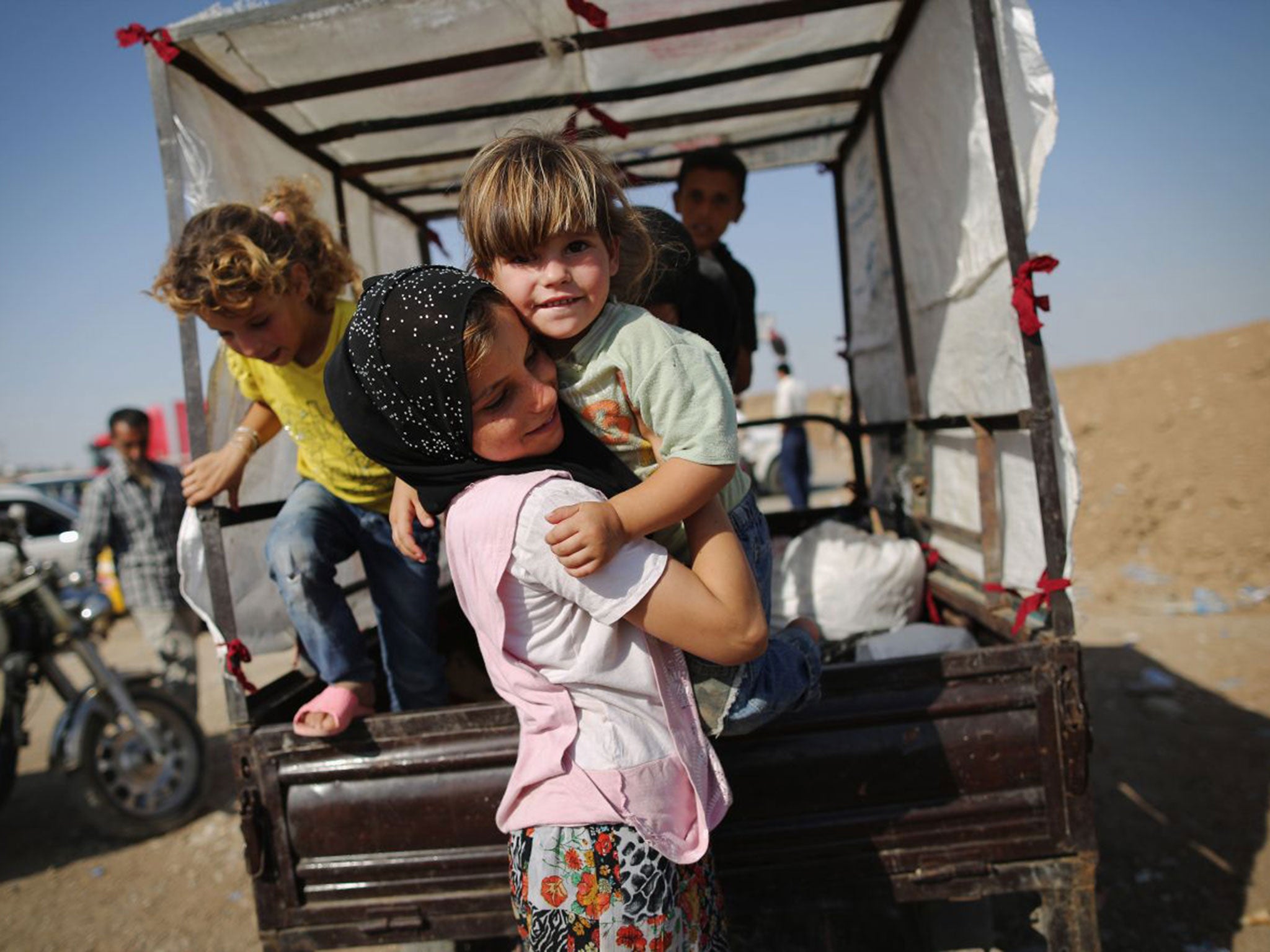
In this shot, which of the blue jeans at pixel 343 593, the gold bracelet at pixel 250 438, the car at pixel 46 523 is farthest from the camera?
the car at pixel 46 523

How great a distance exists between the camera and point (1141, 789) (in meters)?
3.61

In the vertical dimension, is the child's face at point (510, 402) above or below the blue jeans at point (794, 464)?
above

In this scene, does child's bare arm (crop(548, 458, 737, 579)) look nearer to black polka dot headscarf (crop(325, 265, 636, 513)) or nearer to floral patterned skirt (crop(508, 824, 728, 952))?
black polka dot headscarf (crop(325, 265, 636, 513))

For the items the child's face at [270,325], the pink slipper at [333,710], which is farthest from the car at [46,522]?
the pink slipper at [333,710]

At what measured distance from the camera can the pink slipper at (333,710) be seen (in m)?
1.88

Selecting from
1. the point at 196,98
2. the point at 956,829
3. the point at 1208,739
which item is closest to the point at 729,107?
the point at 196,98

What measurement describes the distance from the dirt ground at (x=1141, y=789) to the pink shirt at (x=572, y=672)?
234 centimetres

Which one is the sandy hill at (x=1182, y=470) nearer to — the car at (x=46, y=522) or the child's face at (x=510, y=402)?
the child's face at (x=510, y=402)

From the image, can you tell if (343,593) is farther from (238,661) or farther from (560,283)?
(560,283)

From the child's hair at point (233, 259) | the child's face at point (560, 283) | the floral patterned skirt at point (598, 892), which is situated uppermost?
the child's hair at point (233, 259)

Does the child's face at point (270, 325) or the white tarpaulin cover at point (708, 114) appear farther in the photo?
the white tarpaulin cover at point (708, 114)

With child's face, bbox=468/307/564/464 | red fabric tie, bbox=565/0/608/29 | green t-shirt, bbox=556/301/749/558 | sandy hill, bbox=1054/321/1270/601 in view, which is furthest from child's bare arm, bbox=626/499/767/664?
sandy hill, bbox=1054/321/1270/601

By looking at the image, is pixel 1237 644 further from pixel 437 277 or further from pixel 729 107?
pixel 437 277

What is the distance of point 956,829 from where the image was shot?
1813 millimetres
